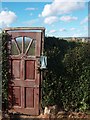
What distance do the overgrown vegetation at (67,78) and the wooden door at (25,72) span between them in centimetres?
26

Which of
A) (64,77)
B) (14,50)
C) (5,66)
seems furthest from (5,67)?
(64,77)

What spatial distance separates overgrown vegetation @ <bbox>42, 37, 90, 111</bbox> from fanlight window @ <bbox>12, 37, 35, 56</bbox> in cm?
39

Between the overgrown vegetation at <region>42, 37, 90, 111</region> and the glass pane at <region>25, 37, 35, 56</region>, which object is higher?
the glass pane at <region>25, 37, 35, 56</region>

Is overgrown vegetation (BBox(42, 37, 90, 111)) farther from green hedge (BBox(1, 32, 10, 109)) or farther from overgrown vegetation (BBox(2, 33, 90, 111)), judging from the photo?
green hedge (BBox(1, 32, 10, 109))

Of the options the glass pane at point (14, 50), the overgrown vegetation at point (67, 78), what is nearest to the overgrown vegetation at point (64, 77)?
the overgrown vegetation at point (67, 78)

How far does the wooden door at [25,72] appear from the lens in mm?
6980

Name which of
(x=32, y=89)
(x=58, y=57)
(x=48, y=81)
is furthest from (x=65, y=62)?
(x=32, y=89)

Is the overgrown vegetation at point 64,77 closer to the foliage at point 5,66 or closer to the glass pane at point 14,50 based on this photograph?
the foliage at point 5,66

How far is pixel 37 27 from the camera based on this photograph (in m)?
6.86

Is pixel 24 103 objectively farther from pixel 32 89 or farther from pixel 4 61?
pixel 4 61

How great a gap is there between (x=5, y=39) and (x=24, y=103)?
69.5 inches

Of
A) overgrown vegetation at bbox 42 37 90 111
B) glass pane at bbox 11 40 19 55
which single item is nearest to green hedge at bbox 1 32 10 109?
glass pane at bbox 11 40 19 55

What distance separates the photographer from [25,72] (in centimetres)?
709

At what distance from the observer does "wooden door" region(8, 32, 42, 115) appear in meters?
6.98
